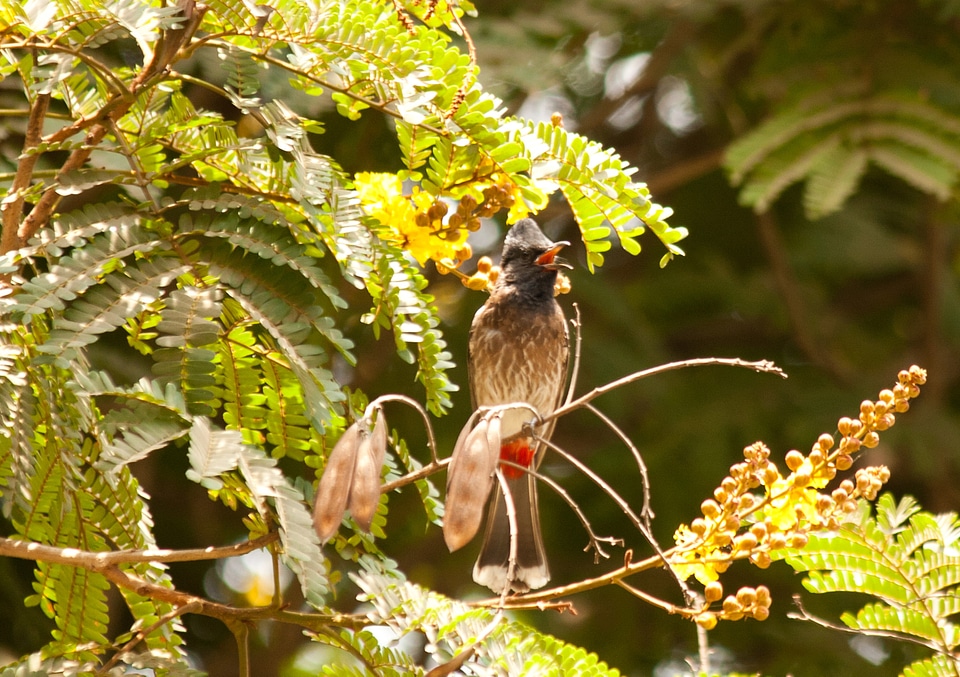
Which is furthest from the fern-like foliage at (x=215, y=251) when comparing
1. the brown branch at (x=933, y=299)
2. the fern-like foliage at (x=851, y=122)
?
the brown branch at (x=933, y=299)

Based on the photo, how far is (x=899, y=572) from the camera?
227cm

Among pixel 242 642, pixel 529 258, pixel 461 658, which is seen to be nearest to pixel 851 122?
pixel 529 258

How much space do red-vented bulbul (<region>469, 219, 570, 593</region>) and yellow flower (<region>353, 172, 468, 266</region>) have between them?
141cm

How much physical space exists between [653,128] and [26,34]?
4.73 meters

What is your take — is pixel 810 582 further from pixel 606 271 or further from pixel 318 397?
pixel 606 271

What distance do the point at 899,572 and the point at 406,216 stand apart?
124 centimetres

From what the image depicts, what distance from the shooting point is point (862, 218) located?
18.9 feet

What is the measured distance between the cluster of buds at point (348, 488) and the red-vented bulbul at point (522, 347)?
1979 millimetres

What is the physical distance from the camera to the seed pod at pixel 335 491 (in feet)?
5.33

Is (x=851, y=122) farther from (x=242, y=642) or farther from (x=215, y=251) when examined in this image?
(x=242, y=642)

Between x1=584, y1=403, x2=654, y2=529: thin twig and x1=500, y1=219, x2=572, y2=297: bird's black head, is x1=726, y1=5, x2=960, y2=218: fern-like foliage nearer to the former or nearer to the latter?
x1=500, y1=219, x2=572, y2=297: bird's black head

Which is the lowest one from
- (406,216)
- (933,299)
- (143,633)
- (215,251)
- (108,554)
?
(143,633)

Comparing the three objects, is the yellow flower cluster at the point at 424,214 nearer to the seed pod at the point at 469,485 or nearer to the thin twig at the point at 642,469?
the thin twig at the point at 642,469

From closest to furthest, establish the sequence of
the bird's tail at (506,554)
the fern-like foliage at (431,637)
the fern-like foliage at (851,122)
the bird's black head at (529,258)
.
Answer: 1. the fern-like foliage at (431,637)
2. the bird's tail at (506,554)
3. the bird's black head at (529,258)
4. the fern-like foliage at (851,122)
